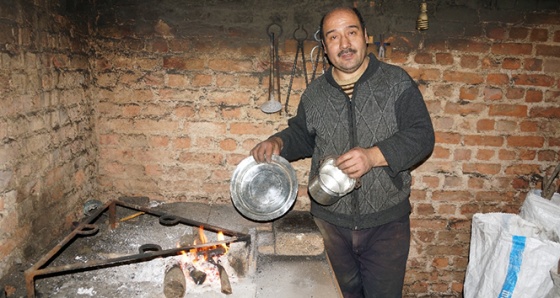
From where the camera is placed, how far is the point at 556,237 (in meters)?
2.33

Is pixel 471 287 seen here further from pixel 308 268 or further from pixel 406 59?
pixel 406 59

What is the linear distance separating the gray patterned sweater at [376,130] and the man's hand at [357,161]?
0.09m

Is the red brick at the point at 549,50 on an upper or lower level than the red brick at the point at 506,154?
upper

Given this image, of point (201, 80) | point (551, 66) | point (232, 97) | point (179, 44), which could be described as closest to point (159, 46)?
point (179, 44)

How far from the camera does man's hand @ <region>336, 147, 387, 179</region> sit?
1.80m

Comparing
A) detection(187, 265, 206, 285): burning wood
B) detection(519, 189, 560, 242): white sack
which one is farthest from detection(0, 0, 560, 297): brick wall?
detection(187, 265, 206, 285): burning wood

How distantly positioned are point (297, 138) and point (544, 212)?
5.75ft

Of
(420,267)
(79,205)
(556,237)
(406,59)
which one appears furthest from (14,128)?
(556,237)

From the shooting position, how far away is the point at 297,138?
2416mm

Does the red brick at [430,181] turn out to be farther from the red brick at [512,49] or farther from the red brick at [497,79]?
the red brick at [512,49]

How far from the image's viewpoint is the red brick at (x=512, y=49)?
2.58 metres

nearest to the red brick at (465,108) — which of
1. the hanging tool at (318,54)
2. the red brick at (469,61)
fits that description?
the red brick at (469,61)

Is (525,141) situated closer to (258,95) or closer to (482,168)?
(482,168)

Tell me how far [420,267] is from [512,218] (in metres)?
0.84
